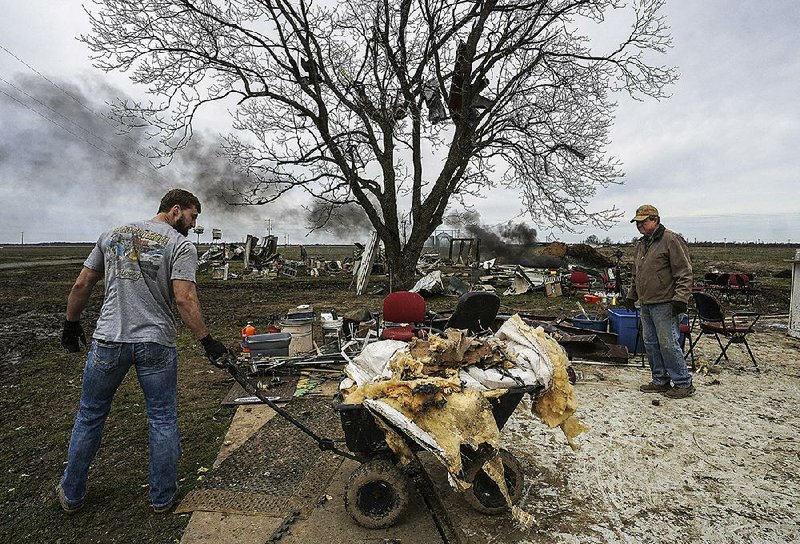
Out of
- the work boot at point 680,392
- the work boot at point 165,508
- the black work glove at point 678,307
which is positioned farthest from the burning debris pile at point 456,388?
the work boot at point 680,392

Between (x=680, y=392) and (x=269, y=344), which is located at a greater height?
(x=269, y=344)

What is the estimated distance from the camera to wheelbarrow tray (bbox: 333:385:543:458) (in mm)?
2713

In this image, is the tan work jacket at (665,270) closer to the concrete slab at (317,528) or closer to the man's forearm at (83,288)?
the concrete slab at (317,528)

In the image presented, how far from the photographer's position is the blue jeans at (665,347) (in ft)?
16.5

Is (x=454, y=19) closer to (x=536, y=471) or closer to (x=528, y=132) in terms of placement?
(x=528, y=132)

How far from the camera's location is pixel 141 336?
2.87 m

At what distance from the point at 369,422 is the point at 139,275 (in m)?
Result: 1.78

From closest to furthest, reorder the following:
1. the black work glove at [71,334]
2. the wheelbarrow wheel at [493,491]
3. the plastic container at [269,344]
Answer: the wheelbarrow wheel at [493,491], the black work glove at [71,334], the plastic container at [269,344]

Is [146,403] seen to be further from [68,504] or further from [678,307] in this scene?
[678,307]

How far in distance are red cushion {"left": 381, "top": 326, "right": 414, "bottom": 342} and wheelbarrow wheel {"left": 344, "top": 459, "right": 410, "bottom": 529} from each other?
215 centimetres

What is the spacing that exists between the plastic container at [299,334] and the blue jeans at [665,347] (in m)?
4.79

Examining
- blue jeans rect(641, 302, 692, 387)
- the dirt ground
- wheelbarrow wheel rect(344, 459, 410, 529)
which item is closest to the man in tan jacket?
blue jeans rect(641, 302, 692, 387)

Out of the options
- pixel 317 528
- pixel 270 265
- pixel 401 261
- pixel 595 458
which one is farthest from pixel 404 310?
pixel 270 265

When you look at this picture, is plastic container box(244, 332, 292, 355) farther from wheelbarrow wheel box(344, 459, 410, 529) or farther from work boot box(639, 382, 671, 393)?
work boot box(639, 382, 671, 393)
